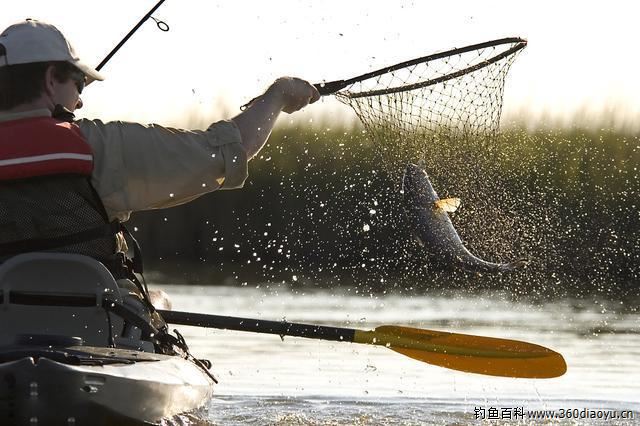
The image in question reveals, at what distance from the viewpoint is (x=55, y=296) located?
206 inches

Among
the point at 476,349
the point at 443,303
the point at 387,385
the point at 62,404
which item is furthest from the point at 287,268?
the point at 62,404

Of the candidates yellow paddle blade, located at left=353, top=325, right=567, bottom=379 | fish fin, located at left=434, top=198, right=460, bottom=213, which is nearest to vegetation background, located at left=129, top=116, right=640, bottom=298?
fish fin, located at left=434, top=198, right=460, bottom=213

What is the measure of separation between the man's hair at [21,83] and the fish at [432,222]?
3958 mm

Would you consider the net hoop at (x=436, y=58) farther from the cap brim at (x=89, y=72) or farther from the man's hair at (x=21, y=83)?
the man's hair at (x=21, y=83)

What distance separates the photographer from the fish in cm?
901


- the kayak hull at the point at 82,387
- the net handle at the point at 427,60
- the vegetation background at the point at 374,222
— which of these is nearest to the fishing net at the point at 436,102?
the net handle at the point at 427,60

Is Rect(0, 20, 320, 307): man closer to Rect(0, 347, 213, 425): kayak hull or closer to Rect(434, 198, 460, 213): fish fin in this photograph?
Rect(0, 347, 213, 425): kayak hull

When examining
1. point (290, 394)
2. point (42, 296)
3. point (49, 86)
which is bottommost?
point (290, 394)

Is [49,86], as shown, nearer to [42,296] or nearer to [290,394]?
[42,296]

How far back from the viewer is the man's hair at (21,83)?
17.6ft

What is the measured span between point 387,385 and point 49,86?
3.84m

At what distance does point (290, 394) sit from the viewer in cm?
820

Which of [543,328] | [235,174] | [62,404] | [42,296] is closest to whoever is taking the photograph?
[62,404]

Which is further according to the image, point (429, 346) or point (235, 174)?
point (429, 346)
